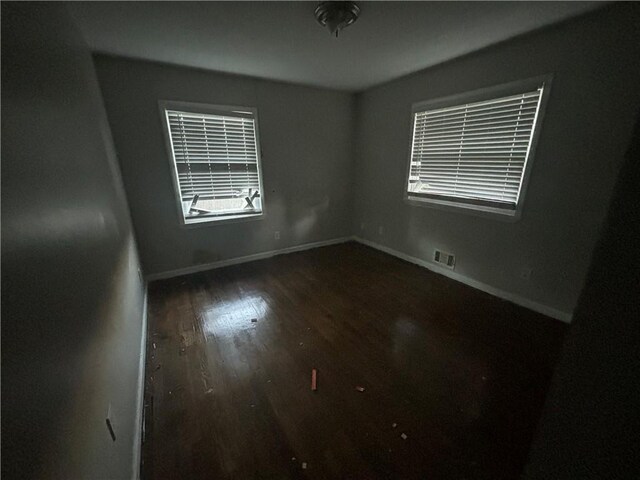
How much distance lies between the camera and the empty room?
60cm

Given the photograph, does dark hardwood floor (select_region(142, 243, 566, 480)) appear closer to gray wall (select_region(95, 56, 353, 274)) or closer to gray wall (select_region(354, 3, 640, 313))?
gray wall (select_region(354, 3, 640, 313))

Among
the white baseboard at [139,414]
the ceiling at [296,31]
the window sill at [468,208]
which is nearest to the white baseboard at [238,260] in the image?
the white baseboard at [139,414]

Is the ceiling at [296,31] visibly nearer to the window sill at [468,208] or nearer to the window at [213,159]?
the window at [213,159]

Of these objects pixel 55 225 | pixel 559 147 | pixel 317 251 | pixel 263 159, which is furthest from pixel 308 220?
pixel 55 225

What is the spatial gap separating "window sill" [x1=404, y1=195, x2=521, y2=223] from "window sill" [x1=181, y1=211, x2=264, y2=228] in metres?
2.09

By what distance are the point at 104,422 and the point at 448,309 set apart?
2.43 metres

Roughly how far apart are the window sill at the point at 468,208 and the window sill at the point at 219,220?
6.87 ft

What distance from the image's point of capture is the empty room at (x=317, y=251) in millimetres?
595

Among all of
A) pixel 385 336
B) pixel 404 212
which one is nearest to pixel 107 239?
pixel 385 336

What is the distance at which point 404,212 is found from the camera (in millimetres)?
3289

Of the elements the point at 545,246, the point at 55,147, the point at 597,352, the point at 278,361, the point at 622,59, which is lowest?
the point at 278,361

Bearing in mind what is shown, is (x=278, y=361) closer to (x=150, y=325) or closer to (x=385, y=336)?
(x=385, y=336)

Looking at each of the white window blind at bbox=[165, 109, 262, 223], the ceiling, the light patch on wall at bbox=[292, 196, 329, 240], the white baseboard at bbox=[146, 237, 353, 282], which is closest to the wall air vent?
the white baseboard at bbox=[146, 237, 353, 282]

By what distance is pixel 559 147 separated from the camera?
1929 mm
